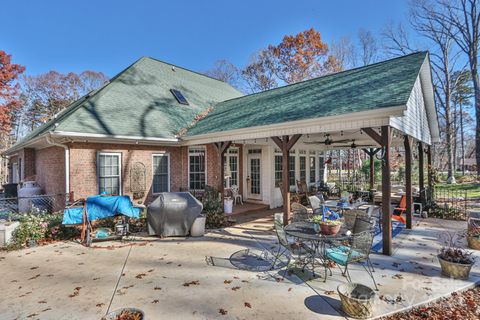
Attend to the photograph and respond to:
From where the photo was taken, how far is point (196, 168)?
37.7ft

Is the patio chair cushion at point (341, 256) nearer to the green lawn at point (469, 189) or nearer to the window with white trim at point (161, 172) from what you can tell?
the window with white trim at point (161, 172)

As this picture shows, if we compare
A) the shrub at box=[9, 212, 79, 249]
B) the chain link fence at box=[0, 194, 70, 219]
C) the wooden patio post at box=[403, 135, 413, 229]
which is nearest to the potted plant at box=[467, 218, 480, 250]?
the wooden patio post at box=[403, 135, 413, 229]

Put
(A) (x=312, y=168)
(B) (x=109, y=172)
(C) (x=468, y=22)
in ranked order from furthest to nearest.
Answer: (C) (x=468, y=22) → (A) (x=312, y=168) → (B) (x=109, y=172)

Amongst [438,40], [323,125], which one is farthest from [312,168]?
[438,40]

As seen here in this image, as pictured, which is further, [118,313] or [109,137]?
[109,137]

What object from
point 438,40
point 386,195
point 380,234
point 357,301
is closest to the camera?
point 357,301

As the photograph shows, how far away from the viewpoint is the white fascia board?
558 centimetres

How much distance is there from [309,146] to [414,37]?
1751 cm

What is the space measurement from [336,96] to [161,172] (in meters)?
7.28

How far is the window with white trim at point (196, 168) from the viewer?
1139 cm

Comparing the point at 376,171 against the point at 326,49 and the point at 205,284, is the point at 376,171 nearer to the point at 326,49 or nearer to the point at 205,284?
the point at 326,49

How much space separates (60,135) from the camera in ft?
25.6

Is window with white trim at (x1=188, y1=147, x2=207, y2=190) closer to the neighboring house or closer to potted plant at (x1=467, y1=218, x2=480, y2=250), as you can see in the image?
the neighboring house

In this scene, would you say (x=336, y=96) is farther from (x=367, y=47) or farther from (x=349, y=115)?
(x=367, y=47)
